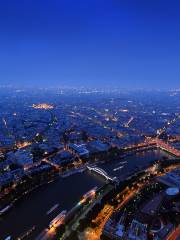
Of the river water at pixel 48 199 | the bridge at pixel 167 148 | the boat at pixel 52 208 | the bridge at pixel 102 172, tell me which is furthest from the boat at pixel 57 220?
the bridge at pixel 167 148

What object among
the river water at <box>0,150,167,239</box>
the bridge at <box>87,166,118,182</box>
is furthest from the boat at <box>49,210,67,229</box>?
the bridge at <box>87,166,118,182</box>

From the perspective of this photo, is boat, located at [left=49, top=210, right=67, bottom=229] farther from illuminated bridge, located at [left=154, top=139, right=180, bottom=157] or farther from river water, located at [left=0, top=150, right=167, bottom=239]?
illuminated bridge, located at [left=154, top=139, right=180, bottom=157]

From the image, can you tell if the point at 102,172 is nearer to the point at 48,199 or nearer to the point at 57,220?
the point at 48,199

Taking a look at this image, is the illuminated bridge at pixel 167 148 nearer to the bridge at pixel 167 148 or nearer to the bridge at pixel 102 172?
the bridge at pixel 167 148

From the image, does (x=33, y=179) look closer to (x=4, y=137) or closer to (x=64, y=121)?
(x=4, y=137)

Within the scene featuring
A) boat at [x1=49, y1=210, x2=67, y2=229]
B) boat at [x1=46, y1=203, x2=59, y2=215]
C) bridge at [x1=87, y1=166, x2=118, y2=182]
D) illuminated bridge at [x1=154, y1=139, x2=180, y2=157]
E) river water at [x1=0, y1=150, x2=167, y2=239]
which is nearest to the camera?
boat at [x1=49, y1=210, x2=67, y2=229]

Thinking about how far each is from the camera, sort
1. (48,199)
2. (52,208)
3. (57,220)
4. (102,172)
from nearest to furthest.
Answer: (57,220) < (52,208) < (48,199) < (102,172)

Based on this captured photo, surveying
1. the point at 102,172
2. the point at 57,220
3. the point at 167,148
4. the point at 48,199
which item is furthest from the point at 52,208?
the point at 167,148

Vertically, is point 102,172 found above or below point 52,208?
above

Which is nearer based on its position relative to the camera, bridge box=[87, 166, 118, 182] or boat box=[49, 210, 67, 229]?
boat box=[49, 210, 67, 229]

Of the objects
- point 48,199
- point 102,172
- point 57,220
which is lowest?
point 48,199
